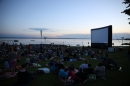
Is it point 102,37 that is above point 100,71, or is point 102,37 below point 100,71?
above

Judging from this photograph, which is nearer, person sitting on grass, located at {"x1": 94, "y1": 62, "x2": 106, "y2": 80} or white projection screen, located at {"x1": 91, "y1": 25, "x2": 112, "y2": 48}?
person sitting on grass, located at {"x1": 94, "y1": 62, "x2": 106, "y2": 80}

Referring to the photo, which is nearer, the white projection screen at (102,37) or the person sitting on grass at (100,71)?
the person sitting on grass at (100,71)

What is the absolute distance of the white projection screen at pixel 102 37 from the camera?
2191 cm

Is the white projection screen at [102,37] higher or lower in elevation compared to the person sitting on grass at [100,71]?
higher

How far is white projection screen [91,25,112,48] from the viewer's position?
862 inches

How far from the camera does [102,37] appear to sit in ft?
78.7

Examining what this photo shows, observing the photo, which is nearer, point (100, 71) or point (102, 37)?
point (100, 71)

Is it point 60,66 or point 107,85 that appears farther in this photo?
point 60,66

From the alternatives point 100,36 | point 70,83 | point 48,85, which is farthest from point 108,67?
point 100,36

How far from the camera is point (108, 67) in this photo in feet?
28.6

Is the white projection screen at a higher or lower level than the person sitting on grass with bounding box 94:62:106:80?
higher

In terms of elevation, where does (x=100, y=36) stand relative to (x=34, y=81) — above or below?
above

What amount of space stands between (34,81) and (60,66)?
2.04 meters

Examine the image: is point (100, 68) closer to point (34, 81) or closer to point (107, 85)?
point (107, 85)
